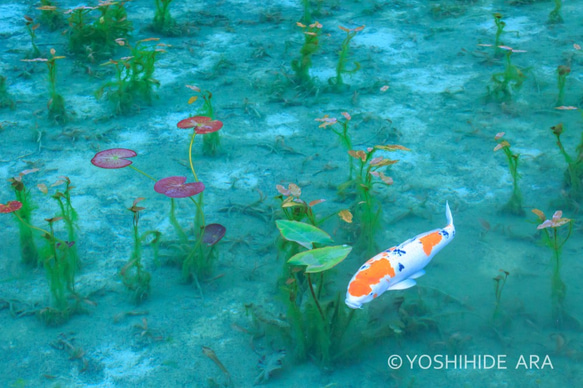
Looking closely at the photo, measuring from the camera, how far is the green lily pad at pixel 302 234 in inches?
83.1

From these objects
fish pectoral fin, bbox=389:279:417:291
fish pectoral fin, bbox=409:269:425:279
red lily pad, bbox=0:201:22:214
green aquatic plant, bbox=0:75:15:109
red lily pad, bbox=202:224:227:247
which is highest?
red lily pad, bbox=0:201:22:214

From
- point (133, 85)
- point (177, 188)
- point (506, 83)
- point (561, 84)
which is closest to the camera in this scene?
point (177, 188)

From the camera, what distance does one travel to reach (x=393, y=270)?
90.3 inches

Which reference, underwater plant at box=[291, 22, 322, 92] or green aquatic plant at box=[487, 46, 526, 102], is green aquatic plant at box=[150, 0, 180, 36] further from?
green aquatic plant at box=[487, 46, 526, 102]

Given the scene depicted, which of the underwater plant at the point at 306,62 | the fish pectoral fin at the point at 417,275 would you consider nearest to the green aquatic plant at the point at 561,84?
the underwater plant at the point at 306,62

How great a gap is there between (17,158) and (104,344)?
172cm

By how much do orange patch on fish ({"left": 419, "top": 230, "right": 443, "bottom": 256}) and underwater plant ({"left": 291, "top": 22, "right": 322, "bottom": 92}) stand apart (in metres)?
2.04

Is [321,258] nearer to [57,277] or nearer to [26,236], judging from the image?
[57,277]

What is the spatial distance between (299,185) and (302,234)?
1196 millimetres

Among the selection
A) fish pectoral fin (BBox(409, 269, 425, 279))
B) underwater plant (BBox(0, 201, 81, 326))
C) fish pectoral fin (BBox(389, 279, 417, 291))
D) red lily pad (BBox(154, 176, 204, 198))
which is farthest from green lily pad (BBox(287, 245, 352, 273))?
underwater plant (BBox(0, 201, 81, 326))

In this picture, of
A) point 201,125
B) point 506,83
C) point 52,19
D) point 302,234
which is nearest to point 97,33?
point 52,19

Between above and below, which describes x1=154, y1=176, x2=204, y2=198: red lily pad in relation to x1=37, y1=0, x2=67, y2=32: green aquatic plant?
above

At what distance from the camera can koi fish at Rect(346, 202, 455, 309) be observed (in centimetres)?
220

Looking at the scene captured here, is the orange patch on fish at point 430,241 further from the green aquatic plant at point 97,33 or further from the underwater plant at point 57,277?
the green aquatic plant at point 97,33
